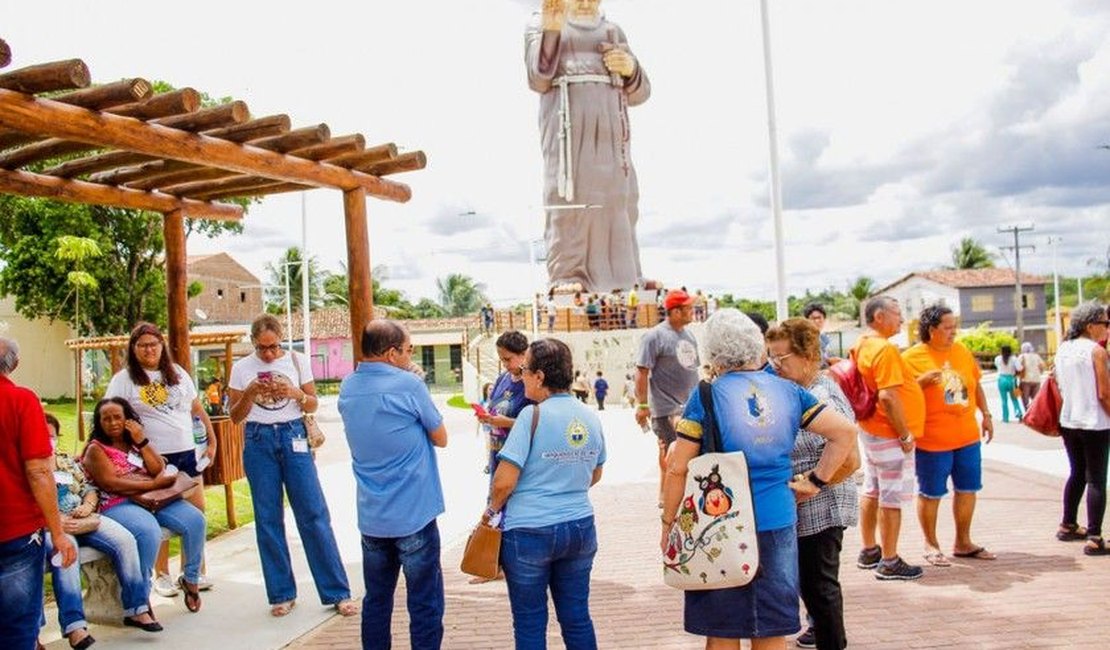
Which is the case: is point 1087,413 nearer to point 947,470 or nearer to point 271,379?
point 947,470

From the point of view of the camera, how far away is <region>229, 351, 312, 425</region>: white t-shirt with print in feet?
17.7

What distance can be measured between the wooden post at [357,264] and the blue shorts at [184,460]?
1.19 meters

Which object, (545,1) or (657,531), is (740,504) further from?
(545,1)

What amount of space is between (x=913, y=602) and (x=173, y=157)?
15.8ft

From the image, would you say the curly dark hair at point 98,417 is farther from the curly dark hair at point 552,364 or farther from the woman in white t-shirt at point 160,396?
the curly dark hair at point 552,364

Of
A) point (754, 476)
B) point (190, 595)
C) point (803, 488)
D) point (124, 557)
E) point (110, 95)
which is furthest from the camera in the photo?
point (190, 595)

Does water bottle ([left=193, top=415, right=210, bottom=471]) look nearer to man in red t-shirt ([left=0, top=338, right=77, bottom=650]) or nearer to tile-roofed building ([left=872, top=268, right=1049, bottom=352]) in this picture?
man in red t-shirt ([left=0, top=338, right=77, bottom=650])

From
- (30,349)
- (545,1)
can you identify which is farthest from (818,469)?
(30,349)

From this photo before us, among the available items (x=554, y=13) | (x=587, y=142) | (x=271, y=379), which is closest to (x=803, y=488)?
(x=271, y=379)

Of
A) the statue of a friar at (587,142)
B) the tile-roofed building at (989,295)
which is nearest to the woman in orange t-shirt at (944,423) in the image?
the statue of a friar at (587,142)

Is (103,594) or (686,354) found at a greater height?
(686,354)

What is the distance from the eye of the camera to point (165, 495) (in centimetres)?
542

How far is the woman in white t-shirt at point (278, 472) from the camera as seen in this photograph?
17.7 feet

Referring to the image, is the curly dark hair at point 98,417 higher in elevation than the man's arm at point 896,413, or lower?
higher
